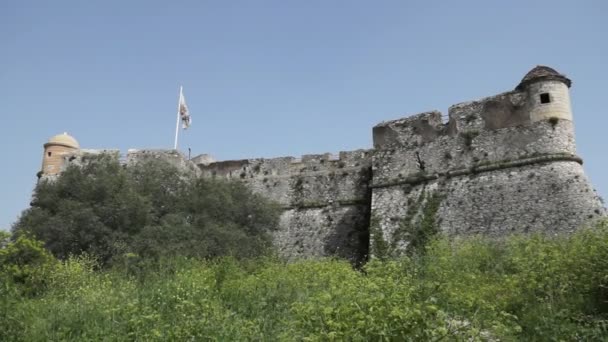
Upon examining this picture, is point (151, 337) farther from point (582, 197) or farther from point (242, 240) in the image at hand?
point (582, 197)

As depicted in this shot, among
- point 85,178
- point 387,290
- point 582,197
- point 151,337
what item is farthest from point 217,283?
point 582,197

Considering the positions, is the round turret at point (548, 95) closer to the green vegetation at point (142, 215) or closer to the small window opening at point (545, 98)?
the small window opening at point (545, 98)

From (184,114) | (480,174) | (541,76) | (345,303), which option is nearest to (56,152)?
(184,114)

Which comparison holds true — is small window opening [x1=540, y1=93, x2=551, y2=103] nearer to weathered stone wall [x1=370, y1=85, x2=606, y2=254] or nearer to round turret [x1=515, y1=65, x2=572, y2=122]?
round turret [x1=515, y1=65, x2=572, y2=122]

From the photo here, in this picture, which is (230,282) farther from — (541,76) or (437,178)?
(541,76)

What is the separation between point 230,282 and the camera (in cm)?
1309

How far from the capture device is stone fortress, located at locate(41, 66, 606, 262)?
19.4m

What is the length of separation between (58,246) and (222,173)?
30.4ft

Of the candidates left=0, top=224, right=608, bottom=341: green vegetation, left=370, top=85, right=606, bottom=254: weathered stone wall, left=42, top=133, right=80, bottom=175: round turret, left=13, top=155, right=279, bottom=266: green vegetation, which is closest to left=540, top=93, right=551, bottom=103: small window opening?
left=370, top=85, right=606, bottom=254: weathered stone wall

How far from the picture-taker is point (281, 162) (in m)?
27.1

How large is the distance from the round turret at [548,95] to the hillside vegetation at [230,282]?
15.3 ft

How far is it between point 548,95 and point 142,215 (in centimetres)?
1484

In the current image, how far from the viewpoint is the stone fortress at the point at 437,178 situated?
19375 mm

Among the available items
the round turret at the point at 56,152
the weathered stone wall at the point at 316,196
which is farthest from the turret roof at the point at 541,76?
the round turret at the point at 56,152
